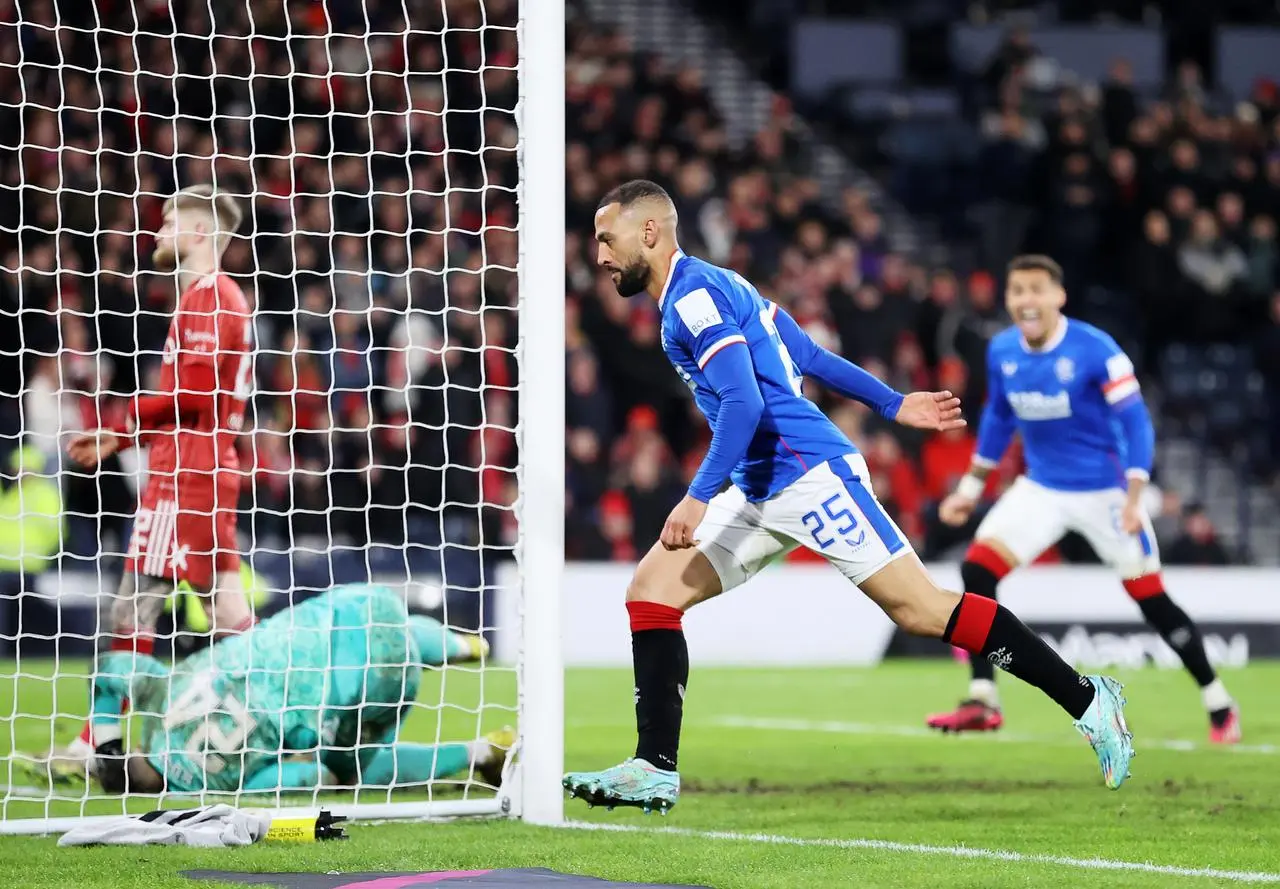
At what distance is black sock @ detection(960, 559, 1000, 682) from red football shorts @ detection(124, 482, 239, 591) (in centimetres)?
350

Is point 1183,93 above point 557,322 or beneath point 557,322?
above

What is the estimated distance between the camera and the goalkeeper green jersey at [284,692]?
6.80 meters

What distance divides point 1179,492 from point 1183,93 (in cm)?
530

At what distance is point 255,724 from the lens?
6.82 meters

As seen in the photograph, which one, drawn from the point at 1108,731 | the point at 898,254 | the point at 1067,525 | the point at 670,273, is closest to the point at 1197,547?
the point at 898,254

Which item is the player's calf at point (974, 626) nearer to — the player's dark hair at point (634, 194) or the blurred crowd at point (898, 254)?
the player's dark hair at point (634, 194)

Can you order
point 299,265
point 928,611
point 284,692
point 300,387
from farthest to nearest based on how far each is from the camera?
point 299,265 → point 300,387 → point 284,692 → point 928,611

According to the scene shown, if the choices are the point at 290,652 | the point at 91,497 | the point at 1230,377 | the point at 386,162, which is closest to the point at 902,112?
the point at 1230,377

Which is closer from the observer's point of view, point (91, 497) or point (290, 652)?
point (290, 652)

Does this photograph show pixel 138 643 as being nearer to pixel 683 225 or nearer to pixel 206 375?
pixel 206 375

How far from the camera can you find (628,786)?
5711mm

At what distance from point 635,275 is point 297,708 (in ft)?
6.57

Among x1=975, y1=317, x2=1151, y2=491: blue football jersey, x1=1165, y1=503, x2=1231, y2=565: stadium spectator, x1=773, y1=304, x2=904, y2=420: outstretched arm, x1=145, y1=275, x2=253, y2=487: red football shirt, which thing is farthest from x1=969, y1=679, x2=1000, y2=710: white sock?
x1=1165, y1=503, x2=1231, y2=565: stadium spectator

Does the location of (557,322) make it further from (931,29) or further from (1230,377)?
(931,29)
